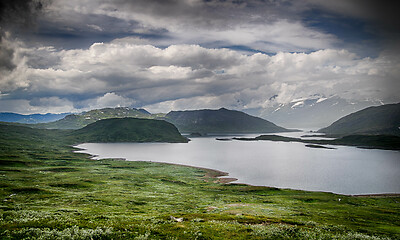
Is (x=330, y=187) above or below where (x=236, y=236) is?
below

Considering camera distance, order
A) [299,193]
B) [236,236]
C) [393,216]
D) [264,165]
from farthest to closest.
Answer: [264,165] → [299,193] → [393,216] → [236,236]

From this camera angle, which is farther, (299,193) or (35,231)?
(299,193)

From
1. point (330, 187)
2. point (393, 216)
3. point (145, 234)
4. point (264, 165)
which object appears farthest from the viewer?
point (264, 165)

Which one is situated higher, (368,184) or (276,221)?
(276,221)

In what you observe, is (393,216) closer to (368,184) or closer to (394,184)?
(368,184)

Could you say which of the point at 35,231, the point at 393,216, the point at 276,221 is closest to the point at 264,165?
the point at 393,216

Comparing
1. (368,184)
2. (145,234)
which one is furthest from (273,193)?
(145,234)

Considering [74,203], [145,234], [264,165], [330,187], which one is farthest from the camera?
[264,165]

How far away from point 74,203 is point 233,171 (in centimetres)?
10651

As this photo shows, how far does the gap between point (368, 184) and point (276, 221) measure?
99563 mm

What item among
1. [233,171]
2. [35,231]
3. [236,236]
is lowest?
[233,171]

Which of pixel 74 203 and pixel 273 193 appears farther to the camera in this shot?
pixel 273 193

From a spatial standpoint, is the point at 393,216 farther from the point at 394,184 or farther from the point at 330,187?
the point at 394,184

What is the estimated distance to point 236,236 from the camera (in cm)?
2694
